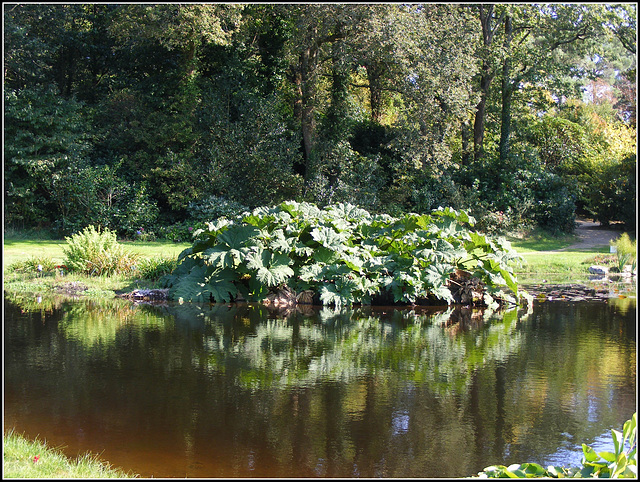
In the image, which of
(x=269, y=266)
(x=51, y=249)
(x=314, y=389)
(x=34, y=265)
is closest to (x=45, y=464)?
(x=314, y=389)

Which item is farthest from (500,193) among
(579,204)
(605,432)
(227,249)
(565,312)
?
(605,432)

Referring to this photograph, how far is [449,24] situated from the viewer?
62.4 feet

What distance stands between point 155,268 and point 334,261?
363 centimetres

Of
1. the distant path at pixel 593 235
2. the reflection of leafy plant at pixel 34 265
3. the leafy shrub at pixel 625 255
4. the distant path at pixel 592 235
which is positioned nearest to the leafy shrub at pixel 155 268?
the reflection of leafy plant at pixel 34 265

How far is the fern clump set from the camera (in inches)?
410

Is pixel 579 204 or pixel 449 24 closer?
pixel 449 24

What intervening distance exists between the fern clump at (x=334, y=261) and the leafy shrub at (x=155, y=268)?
27.8 inches

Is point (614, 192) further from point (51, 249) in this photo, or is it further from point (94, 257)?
point (51, 249)

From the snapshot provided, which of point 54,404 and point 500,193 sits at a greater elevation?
point 500,193

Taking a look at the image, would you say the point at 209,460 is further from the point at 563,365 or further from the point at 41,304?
the point at 41,304

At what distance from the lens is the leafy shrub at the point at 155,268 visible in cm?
1201

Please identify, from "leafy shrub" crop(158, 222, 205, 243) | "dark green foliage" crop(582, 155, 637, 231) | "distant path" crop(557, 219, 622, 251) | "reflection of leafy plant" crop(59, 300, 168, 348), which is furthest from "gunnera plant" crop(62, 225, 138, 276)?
"dark green foliage" crop(582, 155, 637, 231)

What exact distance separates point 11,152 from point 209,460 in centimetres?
1670

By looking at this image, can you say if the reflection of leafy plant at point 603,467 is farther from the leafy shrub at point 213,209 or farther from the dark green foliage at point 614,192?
the dark green foliage at point 614,192
